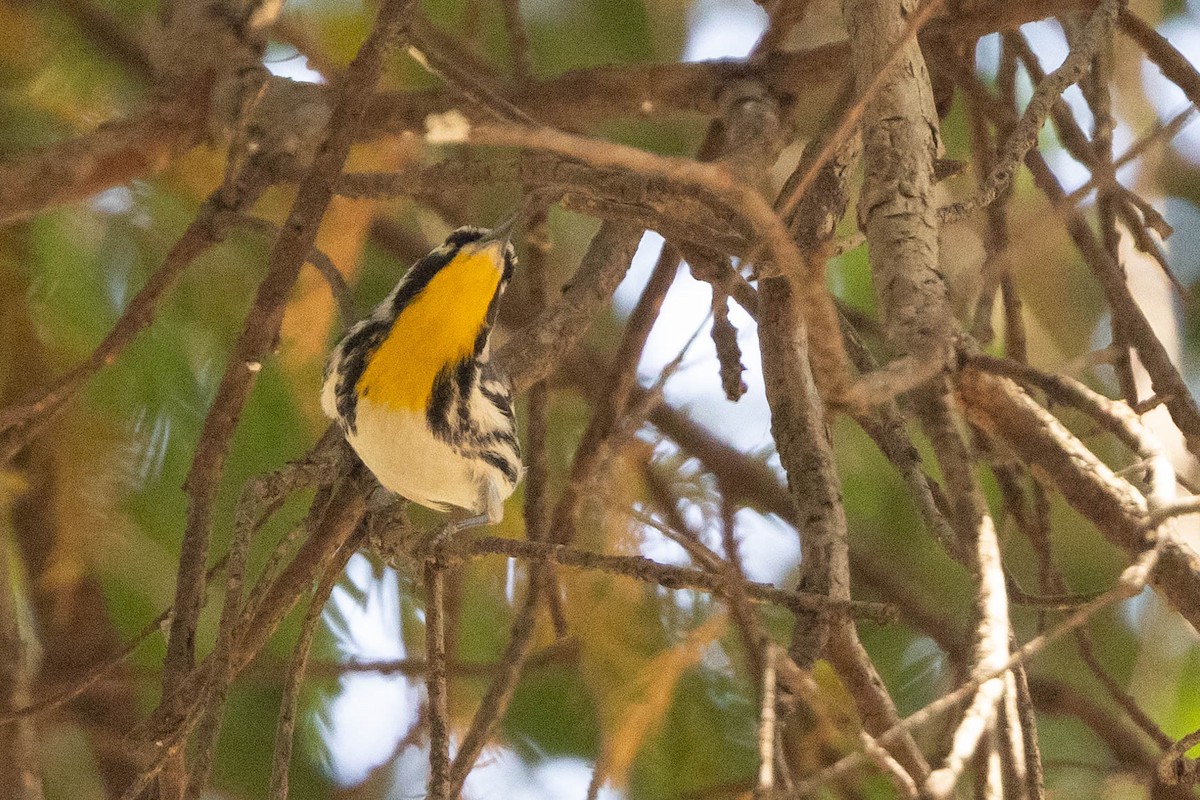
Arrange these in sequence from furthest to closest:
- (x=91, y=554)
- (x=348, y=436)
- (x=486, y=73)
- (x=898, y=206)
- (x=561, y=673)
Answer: (x=561, y=673), (x=486, y=73), (x=91, y=554), (x=348, y=436), (x=898, y=206)

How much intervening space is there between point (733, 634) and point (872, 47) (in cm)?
152

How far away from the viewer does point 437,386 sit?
2096 mm

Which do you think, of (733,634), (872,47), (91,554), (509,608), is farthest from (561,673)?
(872,47)

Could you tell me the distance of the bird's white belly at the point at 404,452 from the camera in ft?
6.55

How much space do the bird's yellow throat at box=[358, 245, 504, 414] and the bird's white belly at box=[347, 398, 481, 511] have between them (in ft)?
0.10

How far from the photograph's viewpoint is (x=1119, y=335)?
2088 mm

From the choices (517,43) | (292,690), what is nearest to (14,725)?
(292,690)

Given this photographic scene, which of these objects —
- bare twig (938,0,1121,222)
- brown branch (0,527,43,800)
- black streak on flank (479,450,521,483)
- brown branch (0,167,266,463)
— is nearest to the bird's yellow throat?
black streak on flank (479,450,521,483)

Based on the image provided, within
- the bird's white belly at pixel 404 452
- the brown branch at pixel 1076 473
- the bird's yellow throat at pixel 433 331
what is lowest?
the brown branch at pixel 1076 473

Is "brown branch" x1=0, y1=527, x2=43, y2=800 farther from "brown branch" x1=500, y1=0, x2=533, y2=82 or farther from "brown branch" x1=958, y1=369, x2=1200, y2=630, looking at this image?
"brown branch" x1=958, y1=369, x2=1200, y2=630

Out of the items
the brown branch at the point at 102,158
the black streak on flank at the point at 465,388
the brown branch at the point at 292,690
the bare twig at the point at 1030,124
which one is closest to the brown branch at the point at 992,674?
the bare twig at the point at 1030,124

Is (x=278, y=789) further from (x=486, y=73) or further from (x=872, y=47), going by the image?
(x=486, y=73)

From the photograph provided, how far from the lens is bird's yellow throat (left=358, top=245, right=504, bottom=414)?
207cm

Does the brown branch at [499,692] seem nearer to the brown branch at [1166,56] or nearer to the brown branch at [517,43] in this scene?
the brown branch at [517,43]
